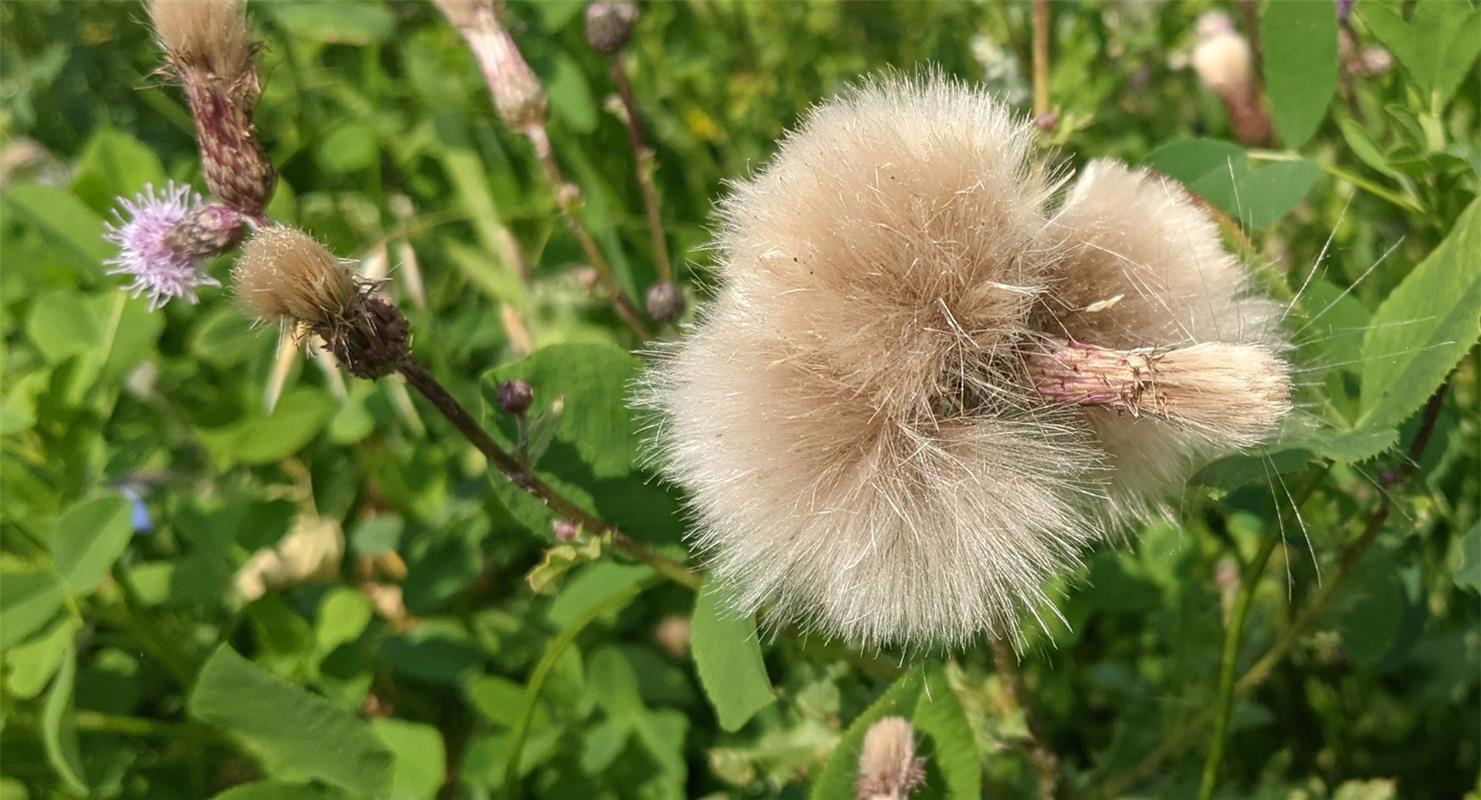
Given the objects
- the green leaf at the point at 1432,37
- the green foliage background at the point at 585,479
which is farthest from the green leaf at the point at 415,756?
the green leaf at the point at 1432,37

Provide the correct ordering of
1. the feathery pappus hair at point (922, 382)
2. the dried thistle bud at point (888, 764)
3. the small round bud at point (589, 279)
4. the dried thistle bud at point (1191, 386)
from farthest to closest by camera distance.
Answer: the small round bud at point (589, 279) < the dried thistle bud at point (888, 764) < the feathery pappus hair at point (922, 382) < the dried thistle bud at point (1191, 386)

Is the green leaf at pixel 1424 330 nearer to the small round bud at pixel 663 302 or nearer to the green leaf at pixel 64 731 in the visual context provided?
the small round bud at pixel 663 302

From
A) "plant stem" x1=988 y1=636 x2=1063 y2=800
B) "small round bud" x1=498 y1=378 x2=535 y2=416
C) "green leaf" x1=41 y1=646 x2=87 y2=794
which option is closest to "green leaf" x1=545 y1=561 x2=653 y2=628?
"small round bud" x1=498 y1=378 x2=535 y2=416

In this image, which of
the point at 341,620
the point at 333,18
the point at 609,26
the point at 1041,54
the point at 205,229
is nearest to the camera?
the point at 205,229

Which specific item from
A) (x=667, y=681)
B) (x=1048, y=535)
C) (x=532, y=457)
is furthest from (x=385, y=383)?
(x=1048, y=535)

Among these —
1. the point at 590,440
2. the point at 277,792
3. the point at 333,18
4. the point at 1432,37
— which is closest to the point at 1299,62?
the point at 1432,37

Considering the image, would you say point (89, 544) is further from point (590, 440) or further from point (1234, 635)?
point (1234, 635)
